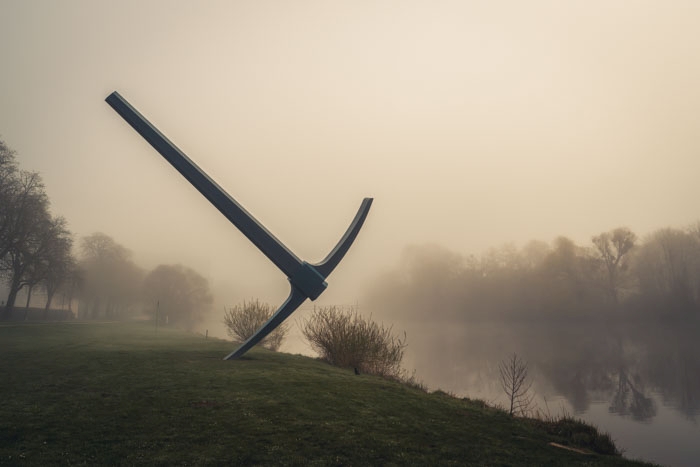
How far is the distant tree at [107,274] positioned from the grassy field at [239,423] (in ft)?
144

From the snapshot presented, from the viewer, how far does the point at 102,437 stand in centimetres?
694

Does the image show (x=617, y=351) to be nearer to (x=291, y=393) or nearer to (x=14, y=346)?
(x=291, y=393)

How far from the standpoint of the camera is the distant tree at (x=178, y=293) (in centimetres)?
5706

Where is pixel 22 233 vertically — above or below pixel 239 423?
above

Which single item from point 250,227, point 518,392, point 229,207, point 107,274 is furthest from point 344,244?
point 107,274

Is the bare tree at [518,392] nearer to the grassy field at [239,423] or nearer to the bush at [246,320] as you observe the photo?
the grassy field at [239,423]

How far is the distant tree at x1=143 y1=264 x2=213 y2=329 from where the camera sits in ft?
187

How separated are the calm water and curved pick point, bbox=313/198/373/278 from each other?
31.4 feet

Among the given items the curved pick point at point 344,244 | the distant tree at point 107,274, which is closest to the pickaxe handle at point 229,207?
the curved pick point at point 344,244

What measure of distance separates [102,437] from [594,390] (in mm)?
23478

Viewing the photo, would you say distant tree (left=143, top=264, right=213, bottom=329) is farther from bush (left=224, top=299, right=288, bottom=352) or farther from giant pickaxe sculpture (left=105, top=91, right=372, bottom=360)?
giant pickaxe sculpture (left=105, top=91, right=372, bottom=360)

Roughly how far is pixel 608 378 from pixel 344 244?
20.8 meters

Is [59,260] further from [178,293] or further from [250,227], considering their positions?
[250,227]

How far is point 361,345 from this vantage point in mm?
18000
